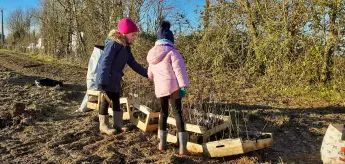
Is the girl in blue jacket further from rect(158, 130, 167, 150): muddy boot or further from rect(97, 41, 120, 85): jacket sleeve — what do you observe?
rect(158, 130, 167, 150): muddy boot

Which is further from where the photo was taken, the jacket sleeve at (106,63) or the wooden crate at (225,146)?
the jacket sleeve at (106,63)

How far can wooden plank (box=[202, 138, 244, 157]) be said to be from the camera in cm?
365

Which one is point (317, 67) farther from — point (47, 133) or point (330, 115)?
point (47, 133)

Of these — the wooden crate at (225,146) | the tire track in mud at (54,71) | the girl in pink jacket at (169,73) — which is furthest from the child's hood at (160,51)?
the tire track in mud at (54,71)

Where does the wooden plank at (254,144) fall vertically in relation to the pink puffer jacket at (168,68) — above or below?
below

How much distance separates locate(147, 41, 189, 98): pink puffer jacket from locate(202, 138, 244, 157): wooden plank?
742 millimetres

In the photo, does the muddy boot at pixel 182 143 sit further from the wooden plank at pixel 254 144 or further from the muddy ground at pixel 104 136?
the wooden plank at pixel 254 144

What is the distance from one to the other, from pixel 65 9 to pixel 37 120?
13734 mm

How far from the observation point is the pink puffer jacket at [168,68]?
3715 millimetres

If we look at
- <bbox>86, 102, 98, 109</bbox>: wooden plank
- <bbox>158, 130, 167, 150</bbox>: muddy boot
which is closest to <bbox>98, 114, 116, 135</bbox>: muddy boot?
<bbox>158, 130, 167, 150</bbox>: muddy boot

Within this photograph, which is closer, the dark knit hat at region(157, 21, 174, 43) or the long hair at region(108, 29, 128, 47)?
the dark knit hat at region(157, 21, 174, 43)

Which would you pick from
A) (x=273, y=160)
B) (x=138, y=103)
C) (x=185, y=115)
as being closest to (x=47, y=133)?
(x=138, y=103)

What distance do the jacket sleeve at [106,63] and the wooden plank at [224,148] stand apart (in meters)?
1.50

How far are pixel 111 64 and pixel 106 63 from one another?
0.30ft
